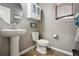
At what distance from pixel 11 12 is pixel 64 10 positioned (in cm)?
94

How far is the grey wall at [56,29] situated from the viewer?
5.52ft

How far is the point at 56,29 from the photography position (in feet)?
5.65

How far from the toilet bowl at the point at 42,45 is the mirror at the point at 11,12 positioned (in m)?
0.54

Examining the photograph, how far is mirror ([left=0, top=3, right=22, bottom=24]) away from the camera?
1.57 meters

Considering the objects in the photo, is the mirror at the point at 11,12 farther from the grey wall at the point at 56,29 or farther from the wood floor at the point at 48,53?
the wood floor at the point at 48,53

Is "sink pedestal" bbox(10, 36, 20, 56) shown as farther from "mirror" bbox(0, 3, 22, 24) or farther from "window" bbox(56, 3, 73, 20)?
"window" bbox(56, 3, 73, 20)

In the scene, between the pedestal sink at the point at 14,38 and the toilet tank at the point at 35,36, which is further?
the toilet tank at the point at 35,36

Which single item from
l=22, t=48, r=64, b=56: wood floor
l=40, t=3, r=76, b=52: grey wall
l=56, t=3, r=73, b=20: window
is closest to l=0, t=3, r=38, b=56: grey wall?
l=22, t=48, r=64, b=56: wood floor

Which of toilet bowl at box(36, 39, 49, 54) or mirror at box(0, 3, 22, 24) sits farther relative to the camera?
toilet bowl at box(36, 39, 49, 54)

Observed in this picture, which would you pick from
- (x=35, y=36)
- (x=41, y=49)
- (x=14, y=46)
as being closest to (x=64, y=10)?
(x=35, y=36)

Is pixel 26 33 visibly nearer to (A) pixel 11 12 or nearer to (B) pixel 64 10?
(A) pixel 11 12

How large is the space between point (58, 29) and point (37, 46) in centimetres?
50

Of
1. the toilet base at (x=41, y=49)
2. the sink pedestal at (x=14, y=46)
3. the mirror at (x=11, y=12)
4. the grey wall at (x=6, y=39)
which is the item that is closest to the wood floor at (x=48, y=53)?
the toilet base at (x=41, y=49)

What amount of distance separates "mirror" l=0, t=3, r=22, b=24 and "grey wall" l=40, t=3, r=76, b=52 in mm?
428
